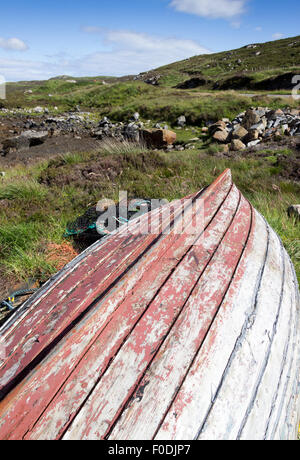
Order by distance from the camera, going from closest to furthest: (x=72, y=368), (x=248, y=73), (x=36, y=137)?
(x=72, y=368) < (x=36, y=137) < (x=248, y=73)

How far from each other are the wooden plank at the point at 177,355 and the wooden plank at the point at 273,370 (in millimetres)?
386

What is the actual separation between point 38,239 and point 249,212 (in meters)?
3.29

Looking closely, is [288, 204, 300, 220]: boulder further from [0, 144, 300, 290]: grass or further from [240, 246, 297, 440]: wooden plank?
[240, 246, 297, 440]: wooden plank

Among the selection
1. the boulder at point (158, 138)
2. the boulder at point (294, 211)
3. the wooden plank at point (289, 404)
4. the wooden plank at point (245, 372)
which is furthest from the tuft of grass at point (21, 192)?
the boulder at point (158, 138)

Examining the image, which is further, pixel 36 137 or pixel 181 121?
pixel 181 121

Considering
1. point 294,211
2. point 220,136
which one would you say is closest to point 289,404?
point 294,211

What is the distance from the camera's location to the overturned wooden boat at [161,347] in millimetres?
1172

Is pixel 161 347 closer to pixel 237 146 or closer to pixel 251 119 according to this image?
pixel 237 146

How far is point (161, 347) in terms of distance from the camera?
139 cm

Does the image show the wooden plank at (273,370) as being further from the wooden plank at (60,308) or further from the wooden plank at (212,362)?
the wooden plank at (60,308)

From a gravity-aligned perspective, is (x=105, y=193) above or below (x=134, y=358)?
above

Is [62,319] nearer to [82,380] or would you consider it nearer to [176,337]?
[82,380]

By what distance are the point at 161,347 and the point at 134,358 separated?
0.49 feet

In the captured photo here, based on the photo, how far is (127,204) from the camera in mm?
5082
